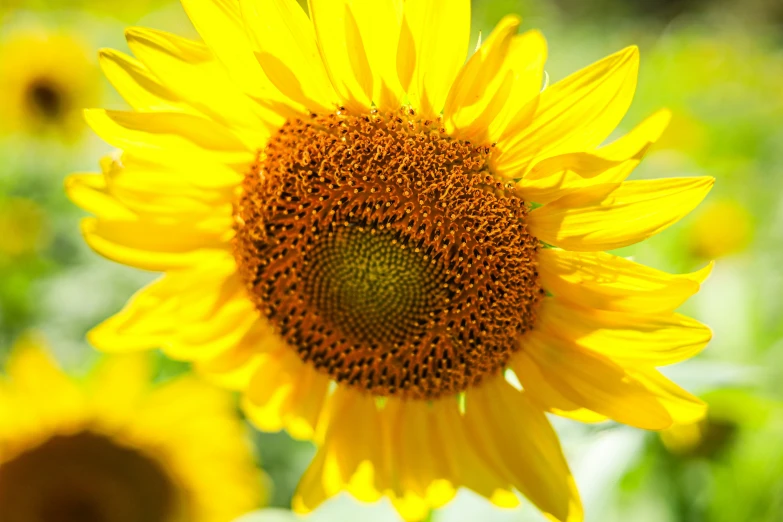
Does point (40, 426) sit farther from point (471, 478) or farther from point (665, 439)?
point (665, 439)

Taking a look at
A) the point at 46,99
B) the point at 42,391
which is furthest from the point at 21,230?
the point at 42,391

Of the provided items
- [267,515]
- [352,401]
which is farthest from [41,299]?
[352,401]

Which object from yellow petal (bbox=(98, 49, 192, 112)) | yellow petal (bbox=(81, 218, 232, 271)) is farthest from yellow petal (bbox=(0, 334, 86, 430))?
yellow petal (bbox=(98, 49, 192, 112))

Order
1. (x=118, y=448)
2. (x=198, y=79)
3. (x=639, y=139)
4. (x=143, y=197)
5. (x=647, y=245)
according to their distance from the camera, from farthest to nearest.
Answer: (x=647, y=245)
(x=118, y=448)
(x=143, y=197)
(x=198, y=79)
(x=639, y=139)

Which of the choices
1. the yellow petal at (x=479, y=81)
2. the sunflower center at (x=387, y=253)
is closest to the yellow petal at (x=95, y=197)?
the sunflower center at (x=387, y=253)

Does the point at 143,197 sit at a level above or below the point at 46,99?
above

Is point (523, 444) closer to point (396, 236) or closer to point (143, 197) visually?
point (396, 236)

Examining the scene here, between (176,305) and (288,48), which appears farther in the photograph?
(176,305)

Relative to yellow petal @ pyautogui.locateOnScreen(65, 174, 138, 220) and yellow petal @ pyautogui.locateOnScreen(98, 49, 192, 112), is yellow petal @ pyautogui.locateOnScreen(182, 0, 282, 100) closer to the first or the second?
yellow petal @ pyautogui.locateOnScreen(98, 49, 192, 112)
